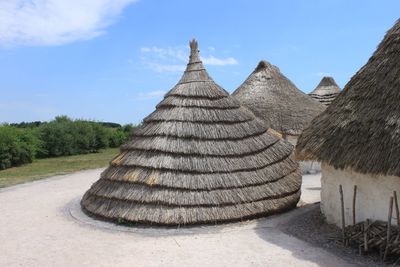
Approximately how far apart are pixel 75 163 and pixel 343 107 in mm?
21464

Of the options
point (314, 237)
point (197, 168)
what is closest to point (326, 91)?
point (197, 168)

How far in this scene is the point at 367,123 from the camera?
9.93 metres

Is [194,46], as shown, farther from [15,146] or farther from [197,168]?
[15,146]

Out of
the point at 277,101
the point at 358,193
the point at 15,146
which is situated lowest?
the point at 358,193

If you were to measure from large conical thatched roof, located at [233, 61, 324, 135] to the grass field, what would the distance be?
10392 mm

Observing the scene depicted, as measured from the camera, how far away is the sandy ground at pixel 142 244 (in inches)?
360

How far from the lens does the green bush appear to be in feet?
89.6

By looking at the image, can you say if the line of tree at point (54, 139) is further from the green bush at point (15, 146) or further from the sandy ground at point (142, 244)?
the sandy ground at point (142, 244)

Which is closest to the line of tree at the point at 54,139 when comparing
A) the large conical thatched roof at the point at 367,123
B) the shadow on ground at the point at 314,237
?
the shadow on ground at the point at 314,237

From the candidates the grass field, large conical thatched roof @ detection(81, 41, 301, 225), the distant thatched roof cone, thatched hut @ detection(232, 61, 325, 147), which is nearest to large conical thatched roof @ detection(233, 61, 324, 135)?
thatched hut @ detection(232, 61, 325, 147)

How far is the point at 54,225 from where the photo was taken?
12.2 metres

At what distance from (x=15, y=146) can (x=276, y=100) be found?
16.8m

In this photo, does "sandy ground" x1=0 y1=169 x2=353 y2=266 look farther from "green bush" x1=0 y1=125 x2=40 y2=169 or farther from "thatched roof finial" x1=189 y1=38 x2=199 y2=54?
"green bush" x1=0 y1=125 x2=40 y2=169

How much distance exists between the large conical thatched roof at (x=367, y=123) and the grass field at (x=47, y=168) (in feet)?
48.8
